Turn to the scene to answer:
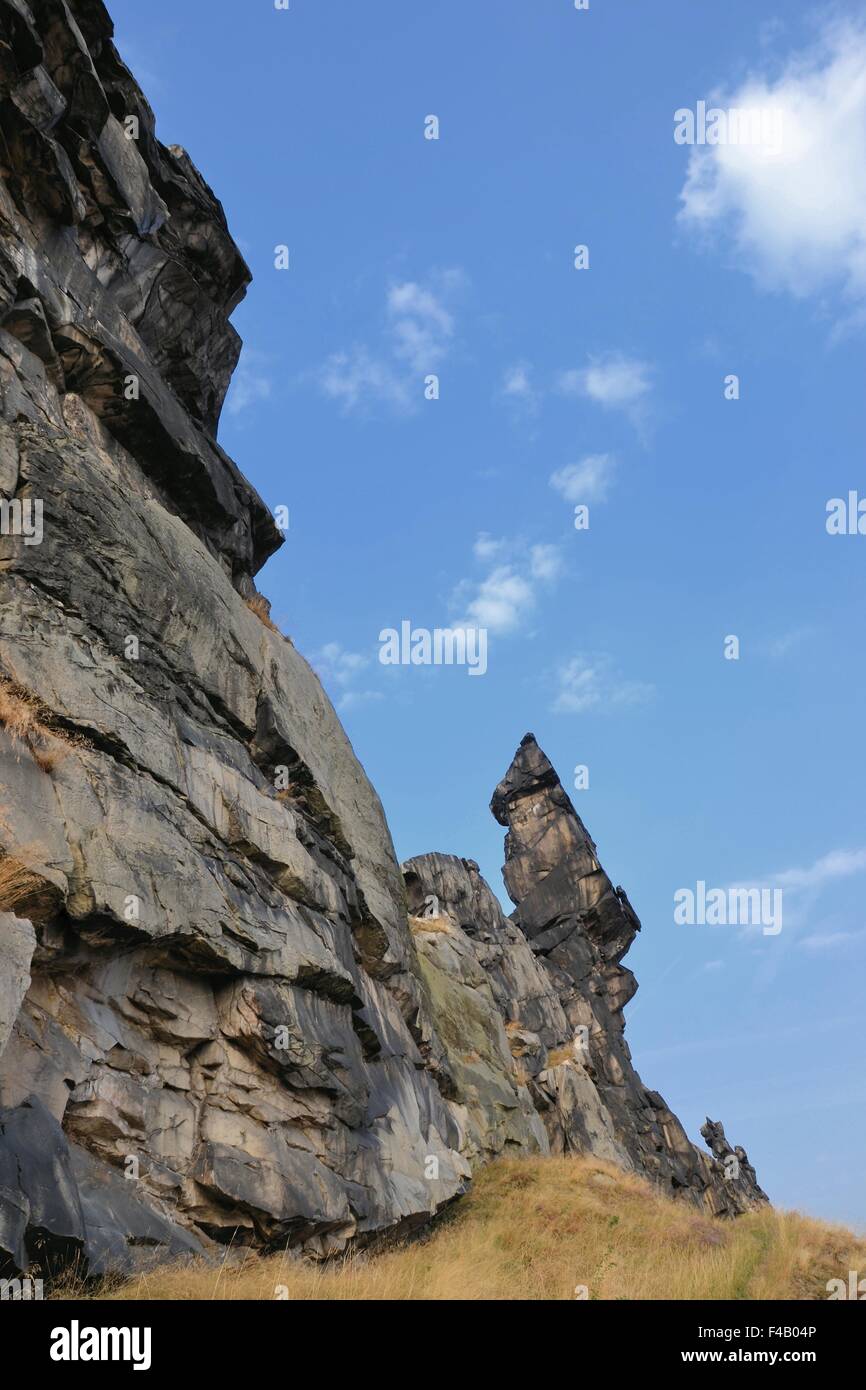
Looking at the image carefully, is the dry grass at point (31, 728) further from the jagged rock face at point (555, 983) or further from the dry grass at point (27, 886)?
the jagged rock face at point (555, 983)

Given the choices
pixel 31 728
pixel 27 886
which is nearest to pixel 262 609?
pixel 31 728

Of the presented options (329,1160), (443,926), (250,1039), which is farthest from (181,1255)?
(443,926)

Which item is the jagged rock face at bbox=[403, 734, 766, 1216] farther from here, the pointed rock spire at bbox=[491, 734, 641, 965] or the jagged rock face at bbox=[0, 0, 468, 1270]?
the jagged rock face at bbox=[0, 0, 468, 1270]

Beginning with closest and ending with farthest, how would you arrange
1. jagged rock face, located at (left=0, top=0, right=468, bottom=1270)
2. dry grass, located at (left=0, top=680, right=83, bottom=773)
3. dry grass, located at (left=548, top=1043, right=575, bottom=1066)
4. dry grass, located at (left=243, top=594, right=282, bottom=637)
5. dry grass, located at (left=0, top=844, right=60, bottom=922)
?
dry grass, located at (left=0, top=844, right=60, bottom=922) < jagged rock face, located at (left=0, top=0, right=468, bottom=1270) < dry grass, located at (left=0, top=680, right=83, bottom=773) < dry grass, located at (left=243, top=594, right=282, bottom=637) < dry grass, located at (left=548, top=1043, right=575, bottom=1066)

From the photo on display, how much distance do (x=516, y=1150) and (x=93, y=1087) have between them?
20.9m

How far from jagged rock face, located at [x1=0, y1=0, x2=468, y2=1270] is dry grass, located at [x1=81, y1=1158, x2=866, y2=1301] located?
0.83 meters

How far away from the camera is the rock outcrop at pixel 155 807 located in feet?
34.9

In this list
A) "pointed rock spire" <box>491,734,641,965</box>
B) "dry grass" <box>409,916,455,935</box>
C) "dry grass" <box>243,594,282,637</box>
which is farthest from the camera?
"pointed rock spire" <box>491,734,641,965</box>

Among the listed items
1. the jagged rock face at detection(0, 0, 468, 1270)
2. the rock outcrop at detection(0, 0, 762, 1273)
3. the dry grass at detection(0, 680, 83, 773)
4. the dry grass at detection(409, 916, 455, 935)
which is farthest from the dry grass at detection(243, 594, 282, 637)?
the dry grass at detection(409, 916, 455, 935)

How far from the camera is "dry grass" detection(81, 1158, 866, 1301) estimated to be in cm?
1096

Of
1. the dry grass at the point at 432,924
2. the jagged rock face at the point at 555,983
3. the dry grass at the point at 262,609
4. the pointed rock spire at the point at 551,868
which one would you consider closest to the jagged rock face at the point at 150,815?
the dry grass at the point at 262,609

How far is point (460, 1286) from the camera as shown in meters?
12.6

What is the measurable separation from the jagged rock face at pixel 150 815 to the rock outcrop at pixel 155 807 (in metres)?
0.05

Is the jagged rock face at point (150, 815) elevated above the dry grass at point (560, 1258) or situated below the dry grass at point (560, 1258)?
above
